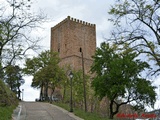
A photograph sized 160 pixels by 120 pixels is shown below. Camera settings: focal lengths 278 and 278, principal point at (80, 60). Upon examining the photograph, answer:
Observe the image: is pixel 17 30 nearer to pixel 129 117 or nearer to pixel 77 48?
pixel 129 117

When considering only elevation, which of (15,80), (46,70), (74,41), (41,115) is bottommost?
(41,115)

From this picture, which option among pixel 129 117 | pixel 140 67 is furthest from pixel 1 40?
pixel 140 67

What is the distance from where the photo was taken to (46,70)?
1698 inches

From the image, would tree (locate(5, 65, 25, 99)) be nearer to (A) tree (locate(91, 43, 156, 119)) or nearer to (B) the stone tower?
(B) the stone tower

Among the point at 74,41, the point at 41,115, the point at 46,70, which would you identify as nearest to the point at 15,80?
the point at 46,70

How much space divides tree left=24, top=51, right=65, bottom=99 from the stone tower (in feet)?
57.6

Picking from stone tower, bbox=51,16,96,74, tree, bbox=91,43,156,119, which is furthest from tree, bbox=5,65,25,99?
tree, bbox=91,43,156,119

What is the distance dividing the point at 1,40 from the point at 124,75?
16116mm

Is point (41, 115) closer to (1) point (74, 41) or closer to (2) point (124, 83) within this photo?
(2) point (124, 83)

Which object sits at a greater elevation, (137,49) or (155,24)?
(155,24)

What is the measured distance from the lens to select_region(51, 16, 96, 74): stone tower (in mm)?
66688

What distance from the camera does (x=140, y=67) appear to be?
104 ft

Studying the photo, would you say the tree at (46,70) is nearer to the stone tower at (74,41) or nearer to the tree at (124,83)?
the tree at (124,83)

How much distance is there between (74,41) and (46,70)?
2634 centimetres
